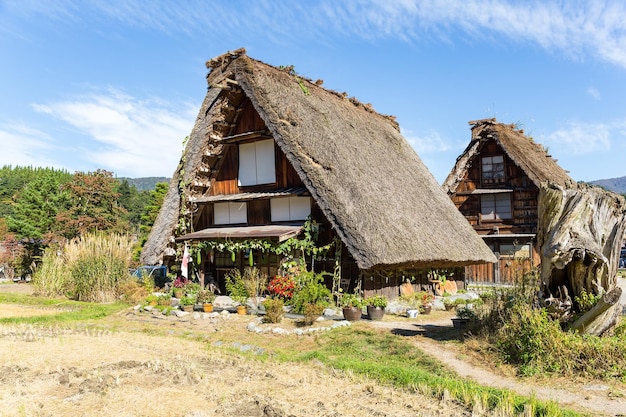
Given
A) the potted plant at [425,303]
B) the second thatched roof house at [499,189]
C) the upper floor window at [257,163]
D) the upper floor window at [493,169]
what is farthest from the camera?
the upper floor window at [493,169]

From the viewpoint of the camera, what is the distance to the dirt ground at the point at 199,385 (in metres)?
6.17

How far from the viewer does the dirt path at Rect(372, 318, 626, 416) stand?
6.36m

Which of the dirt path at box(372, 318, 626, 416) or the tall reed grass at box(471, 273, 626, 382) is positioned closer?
the dirt path at box(372, 318, 626, 416)

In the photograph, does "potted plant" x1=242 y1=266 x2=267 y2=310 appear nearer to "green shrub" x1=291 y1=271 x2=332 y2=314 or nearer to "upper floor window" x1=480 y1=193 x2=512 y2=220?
"green shrub" x1=291 y1=271 x2=332 y2=314

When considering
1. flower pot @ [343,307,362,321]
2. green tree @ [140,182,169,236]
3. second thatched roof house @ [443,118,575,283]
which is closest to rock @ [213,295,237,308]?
flower pot @ [343,307,362,321]

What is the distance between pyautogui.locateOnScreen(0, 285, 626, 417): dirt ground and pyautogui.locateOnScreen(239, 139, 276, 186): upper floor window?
356 inches

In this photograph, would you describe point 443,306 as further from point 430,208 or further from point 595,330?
point 595,330

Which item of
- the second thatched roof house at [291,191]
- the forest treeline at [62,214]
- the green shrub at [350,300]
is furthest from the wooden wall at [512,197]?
the forest treeline at [62,214]

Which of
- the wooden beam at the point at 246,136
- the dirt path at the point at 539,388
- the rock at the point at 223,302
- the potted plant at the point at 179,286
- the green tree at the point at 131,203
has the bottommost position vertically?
the dirt path at the point at 539,388

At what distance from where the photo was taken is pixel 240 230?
58.9 feet

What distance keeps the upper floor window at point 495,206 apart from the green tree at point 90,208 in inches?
810

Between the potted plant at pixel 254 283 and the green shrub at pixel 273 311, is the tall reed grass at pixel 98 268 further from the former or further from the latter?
the green shrub at pixel 273 311

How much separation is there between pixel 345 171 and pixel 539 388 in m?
10.3

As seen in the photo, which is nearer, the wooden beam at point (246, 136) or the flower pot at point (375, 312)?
the flower pot at point (375, 312)
